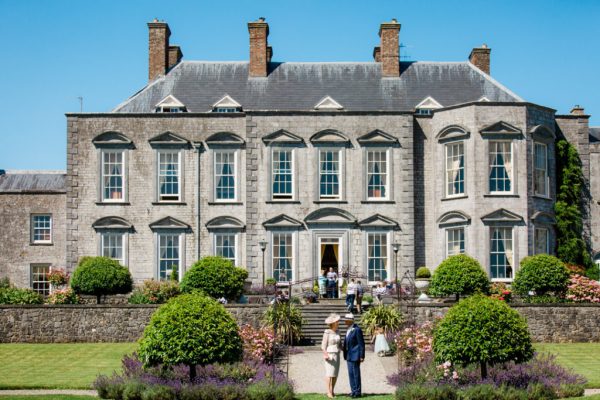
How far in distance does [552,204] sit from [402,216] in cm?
611

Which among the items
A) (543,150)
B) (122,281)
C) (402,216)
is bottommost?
(122,281)

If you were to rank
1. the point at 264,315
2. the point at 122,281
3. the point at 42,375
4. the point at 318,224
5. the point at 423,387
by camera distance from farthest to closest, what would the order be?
the point at 318,224
the point at 122,281
the point at 264,315
the point at 42,375
the point at 423,387

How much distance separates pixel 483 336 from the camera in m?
19.3

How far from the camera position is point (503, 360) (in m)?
19.5

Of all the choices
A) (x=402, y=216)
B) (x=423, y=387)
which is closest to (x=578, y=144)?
(x=402, y=216)

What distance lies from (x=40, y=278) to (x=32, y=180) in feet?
18.8

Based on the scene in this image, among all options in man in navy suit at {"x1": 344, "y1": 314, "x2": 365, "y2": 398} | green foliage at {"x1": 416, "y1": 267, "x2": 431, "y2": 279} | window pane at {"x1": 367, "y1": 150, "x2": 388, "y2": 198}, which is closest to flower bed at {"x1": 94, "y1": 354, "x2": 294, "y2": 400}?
man in navy suit at {"x1": 344, "y1": 314, "x2": 365, "y2": 398}

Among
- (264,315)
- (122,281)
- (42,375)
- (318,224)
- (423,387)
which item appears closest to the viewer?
(423,387)

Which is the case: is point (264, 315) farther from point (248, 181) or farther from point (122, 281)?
point (248, 181)

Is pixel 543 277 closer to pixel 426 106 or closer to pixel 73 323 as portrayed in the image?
pixel 426 106

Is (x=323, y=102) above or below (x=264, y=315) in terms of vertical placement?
above

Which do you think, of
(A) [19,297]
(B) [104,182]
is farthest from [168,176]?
(A) [19,297]

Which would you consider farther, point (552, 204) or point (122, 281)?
point (552, 204)

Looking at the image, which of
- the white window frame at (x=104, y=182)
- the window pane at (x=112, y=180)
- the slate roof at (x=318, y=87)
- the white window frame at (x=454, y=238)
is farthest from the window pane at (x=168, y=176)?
the white window frame at (x=454, y=238)
